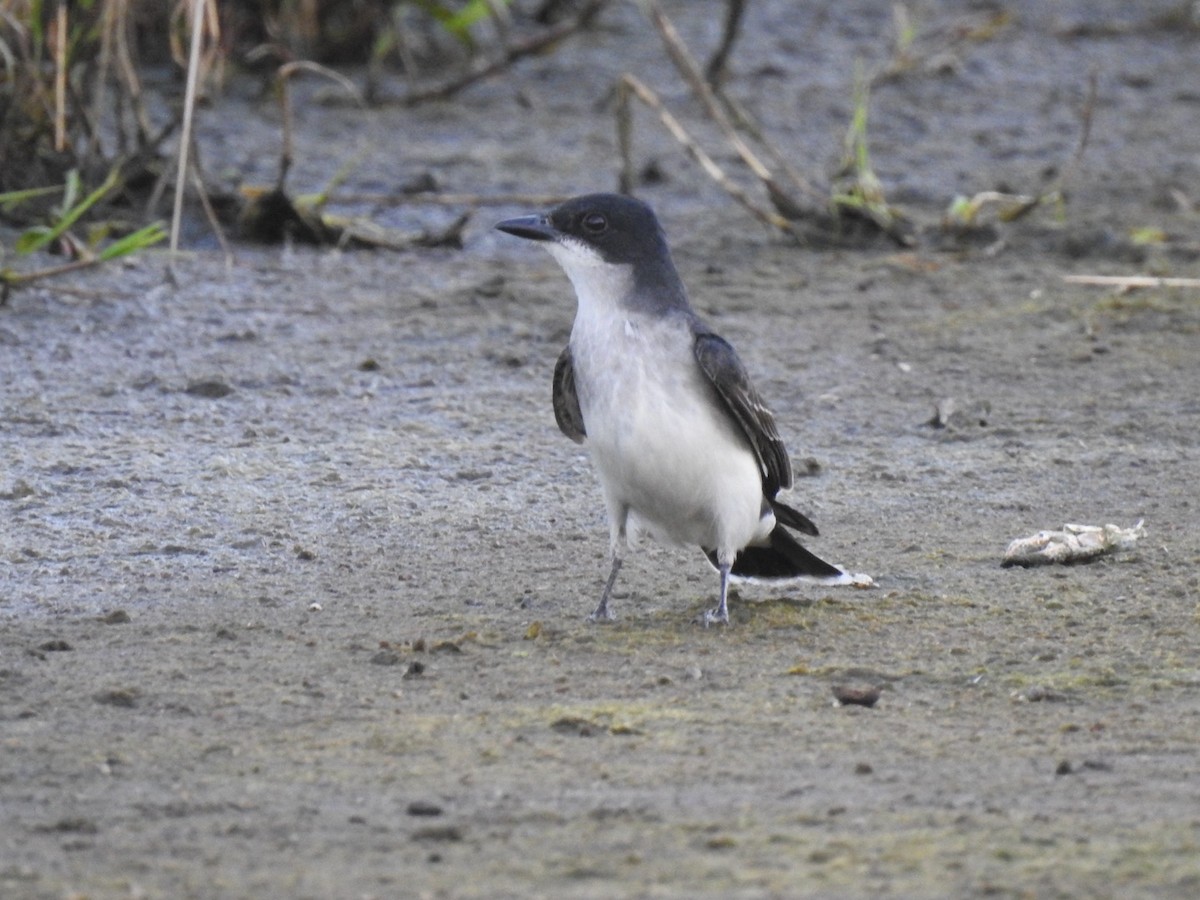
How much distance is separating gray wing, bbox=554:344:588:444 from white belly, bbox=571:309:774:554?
152 mm

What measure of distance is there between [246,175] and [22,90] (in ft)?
5.36

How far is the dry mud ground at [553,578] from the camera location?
3.88 meters

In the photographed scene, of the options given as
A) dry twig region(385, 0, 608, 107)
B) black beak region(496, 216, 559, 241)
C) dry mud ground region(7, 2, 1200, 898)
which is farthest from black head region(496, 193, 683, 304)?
dry twig region(385, 0, 608, 107)

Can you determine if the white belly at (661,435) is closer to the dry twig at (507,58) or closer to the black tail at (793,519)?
the black tail at (793,519)

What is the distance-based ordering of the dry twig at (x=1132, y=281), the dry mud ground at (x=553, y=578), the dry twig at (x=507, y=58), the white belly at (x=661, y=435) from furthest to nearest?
1. the dry twig at (x=507, y=58)
2. the dry twig at (x=1132, y=281)
3. the white belly at (x=661, y=435)
4. the dry mud ground at (x=553, y=578)

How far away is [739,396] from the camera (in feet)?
18.7

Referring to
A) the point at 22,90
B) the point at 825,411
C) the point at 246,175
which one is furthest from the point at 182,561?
the point at 246,175

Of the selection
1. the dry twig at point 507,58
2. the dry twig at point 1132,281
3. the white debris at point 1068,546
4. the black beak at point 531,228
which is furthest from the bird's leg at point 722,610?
the dry twig at point 507,58

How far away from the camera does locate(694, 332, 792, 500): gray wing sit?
18.6ft

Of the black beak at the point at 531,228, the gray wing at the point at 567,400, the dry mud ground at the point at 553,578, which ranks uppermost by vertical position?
the black beak at the point at 531,228

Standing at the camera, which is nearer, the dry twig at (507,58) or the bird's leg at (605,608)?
the bird's leg at (605,608)

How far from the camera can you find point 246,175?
1064cm

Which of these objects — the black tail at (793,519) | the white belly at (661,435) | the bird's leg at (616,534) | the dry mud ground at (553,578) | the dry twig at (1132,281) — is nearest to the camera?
the dry mud ground at (553,578)

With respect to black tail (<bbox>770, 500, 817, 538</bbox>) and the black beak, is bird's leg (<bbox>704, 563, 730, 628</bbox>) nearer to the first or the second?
black tail (<bbox>770, 500, 817, 538</bbox>)
